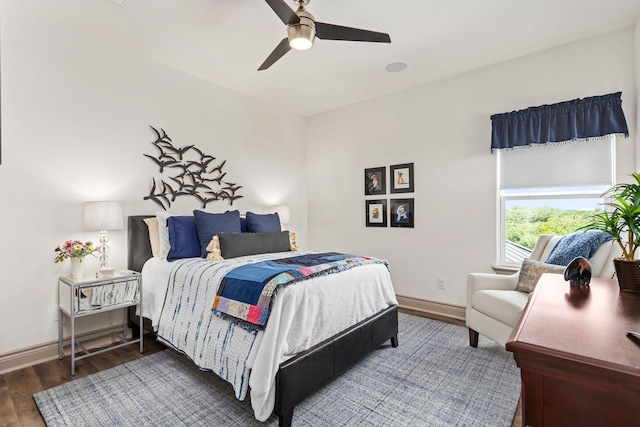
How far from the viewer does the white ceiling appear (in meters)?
2.39

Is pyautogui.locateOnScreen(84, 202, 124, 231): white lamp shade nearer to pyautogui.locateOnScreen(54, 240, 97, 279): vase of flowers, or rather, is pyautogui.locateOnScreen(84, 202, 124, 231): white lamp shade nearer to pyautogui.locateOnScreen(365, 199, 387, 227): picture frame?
pyautogui.locateOnScreen(54, 240, 97, 279): vase of flowers

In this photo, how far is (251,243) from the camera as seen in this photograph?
2959 mm

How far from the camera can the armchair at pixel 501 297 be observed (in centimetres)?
230

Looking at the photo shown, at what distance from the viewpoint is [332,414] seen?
1.86 metres

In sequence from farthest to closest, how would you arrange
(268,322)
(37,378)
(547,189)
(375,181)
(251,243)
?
Answer: 1. (375,181)
2. (547,189)
3. (251,243)
4. (37,378)
5. (268,322)

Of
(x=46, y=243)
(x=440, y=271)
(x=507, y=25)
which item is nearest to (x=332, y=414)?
(x=440, y=271)

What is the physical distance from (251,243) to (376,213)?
1958mm

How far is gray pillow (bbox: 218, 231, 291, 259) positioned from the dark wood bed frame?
84cm

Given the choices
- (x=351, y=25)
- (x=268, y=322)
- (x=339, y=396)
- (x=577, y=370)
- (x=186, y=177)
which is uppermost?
(x=351, y=25)

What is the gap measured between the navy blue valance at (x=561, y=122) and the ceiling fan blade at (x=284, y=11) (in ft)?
7.84

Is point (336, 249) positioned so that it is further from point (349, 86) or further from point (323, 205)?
point (349, 86)

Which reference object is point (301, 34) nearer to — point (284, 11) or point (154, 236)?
point (284, 11)

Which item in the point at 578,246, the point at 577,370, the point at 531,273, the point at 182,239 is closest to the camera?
the point at 577,370

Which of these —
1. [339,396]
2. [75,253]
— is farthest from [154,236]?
[339,396]
